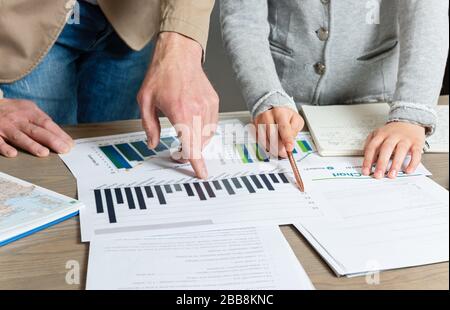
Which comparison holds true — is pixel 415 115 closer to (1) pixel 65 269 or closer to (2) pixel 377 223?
(2) pixel 377 223

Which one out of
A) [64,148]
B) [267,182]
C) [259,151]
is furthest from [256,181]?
[64,148]

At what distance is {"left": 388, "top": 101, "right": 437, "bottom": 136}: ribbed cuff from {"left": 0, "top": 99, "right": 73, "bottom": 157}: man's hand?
21.4 inches

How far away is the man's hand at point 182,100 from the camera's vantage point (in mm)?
747

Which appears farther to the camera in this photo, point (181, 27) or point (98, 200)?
point (181, 27)

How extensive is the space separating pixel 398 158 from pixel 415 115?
4.4 inches

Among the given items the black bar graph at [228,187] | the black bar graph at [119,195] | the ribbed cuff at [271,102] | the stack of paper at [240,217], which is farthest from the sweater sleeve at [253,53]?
the black bar graph at [119,195]

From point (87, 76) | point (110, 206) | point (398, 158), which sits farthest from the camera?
point (87, 76)

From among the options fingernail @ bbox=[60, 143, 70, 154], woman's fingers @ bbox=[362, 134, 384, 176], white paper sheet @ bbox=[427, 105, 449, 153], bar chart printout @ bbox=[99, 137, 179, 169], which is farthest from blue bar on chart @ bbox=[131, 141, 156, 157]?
white paper sheet @ bbox=[427, 105, 449, 153]

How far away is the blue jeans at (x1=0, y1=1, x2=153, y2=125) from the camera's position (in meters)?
1.04

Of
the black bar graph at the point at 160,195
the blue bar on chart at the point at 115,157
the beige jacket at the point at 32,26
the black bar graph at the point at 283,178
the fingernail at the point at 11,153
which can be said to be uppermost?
the beige jacket at the point at 32,26

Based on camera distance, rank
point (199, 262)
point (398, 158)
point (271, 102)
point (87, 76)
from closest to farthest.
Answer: point (199, 262) → point (398, 158) → point (271, 102) → point (87, 76)

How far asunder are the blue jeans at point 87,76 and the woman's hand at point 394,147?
578mm

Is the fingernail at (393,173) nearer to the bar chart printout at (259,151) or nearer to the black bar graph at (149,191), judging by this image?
the bar chart printout at (259,151)

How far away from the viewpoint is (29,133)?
0.83 m
